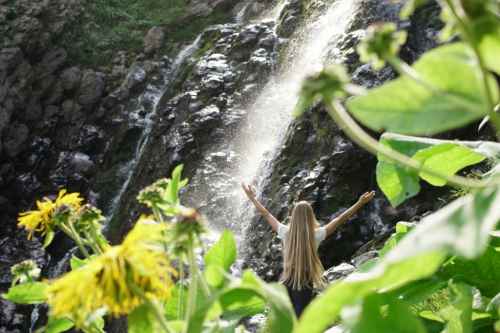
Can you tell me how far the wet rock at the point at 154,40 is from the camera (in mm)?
13578

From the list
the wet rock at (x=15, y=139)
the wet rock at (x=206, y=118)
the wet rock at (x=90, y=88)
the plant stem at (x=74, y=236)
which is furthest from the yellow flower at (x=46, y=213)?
the wet rock at (x=90, y=88)

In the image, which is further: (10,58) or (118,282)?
(10,58)

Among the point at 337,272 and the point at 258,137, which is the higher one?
the point at 337,272

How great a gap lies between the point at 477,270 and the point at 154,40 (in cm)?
1343

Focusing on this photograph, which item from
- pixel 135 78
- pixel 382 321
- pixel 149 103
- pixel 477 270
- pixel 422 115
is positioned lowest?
pixel 149 103

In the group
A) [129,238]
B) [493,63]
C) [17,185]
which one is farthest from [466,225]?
[17,185]

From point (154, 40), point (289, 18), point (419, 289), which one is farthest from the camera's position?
point (154, 40)

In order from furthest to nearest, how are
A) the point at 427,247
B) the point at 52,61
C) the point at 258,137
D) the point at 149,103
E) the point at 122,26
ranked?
the point at 122,26 < the point at 52,61 < the point at 149,103 < the point at 258,137 < the point at 427,247

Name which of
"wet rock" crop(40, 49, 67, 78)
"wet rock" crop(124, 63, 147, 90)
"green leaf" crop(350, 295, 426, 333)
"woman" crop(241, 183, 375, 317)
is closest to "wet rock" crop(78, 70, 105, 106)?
"wet rock" crop(124, 63, 147, 90)

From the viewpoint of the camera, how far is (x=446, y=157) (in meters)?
0.91

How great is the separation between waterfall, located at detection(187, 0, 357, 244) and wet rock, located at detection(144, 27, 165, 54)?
3771 millimetres

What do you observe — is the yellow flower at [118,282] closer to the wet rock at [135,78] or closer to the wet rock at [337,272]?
the wet rock at [337,272]

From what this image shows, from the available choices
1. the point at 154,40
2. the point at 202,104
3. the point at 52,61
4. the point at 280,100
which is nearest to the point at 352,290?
the point at 280,100

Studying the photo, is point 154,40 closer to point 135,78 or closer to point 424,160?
point 135,78
